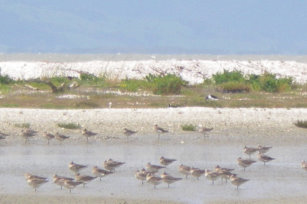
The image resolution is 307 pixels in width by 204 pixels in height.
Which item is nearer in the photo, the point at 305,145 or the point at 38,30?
the point at 305,145

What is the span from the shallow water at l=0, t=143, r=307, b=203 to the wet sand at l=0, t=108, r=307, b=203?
16mm

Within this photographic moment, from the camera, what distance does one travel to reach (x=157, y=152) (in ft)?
67.0

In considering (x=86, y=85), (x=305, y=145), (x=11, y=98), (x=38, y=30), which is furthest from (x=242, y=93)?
(x=38, y=30)

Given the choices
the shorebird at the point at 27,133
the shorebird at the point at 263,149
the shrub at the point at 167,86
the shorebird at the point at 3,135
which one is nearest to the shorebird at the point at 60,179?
the shorebird at the point at 263,149

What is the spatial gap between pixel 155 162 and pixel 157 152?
1489mm

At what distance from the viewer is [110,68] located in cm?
4172

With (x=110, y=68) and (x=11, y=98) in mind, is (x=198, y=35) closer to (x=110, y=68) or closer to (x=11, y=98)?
(x=110, y=68)

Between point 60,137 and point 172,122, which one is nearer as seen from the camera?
point 60,137

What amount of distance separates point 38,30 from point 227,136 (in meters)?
127

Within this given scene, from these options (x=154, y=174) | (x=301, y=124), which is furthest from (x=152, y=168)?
(x=301, y=124)

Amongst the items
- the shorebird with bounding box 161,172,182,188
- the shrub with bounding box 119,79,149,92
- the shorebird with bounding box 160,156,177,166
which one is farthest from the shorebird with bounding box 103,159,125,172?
the shrub with bounding box 119,79,149,92

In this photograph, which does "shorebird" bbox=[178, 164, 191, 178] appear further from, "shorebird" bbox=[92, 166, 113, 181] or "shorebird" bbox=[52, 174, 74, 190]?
"shorebird" bbox=[52, 174, 74, 190]

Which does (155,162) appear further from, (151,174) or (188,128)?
(188,128)

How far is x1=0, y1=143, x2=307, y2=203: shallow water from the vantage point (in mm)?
15742
